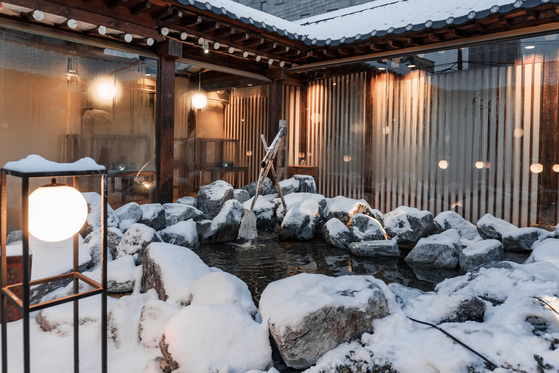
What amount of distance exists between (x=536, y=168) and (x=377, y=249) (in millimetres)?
3608

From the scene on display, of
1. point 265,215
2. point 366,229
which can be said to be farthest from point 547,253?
point 265,215

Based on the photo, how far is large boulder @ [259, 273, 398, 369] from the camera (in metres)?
2.76

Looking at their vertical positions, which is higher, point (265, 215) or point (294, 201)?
point (294, 201)

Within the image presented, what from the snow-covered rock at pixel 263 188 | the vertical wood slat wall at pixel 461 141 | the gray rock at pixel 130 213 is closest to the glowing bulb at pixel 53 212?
the gray rock at pixel 130 213

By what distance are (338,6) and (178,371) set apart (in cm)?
2526

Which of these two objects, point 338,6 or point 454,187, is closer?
point 454,187

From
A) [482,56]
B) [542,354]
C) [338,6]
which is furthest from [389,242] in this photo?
[338,6]

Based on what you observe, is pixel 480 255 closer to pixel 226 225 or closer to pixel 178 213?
pixel 226 225

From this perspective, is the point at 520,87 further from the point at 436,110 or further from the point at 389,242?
the point at 389,242

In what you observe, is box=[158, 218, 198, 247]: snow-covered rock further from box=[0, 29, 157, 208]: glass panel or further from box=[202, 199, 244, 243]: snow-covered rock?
box=[0, 29, 157, 208]: glass panel

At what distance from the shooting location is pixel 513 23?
6684 millimetres

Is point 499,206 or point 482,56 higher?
point 482,56

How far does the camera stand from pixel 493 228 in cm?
646

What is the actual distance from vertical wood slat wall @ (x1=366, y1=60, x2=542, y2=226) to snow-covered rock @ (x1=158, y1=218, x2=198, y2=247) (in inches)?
188
